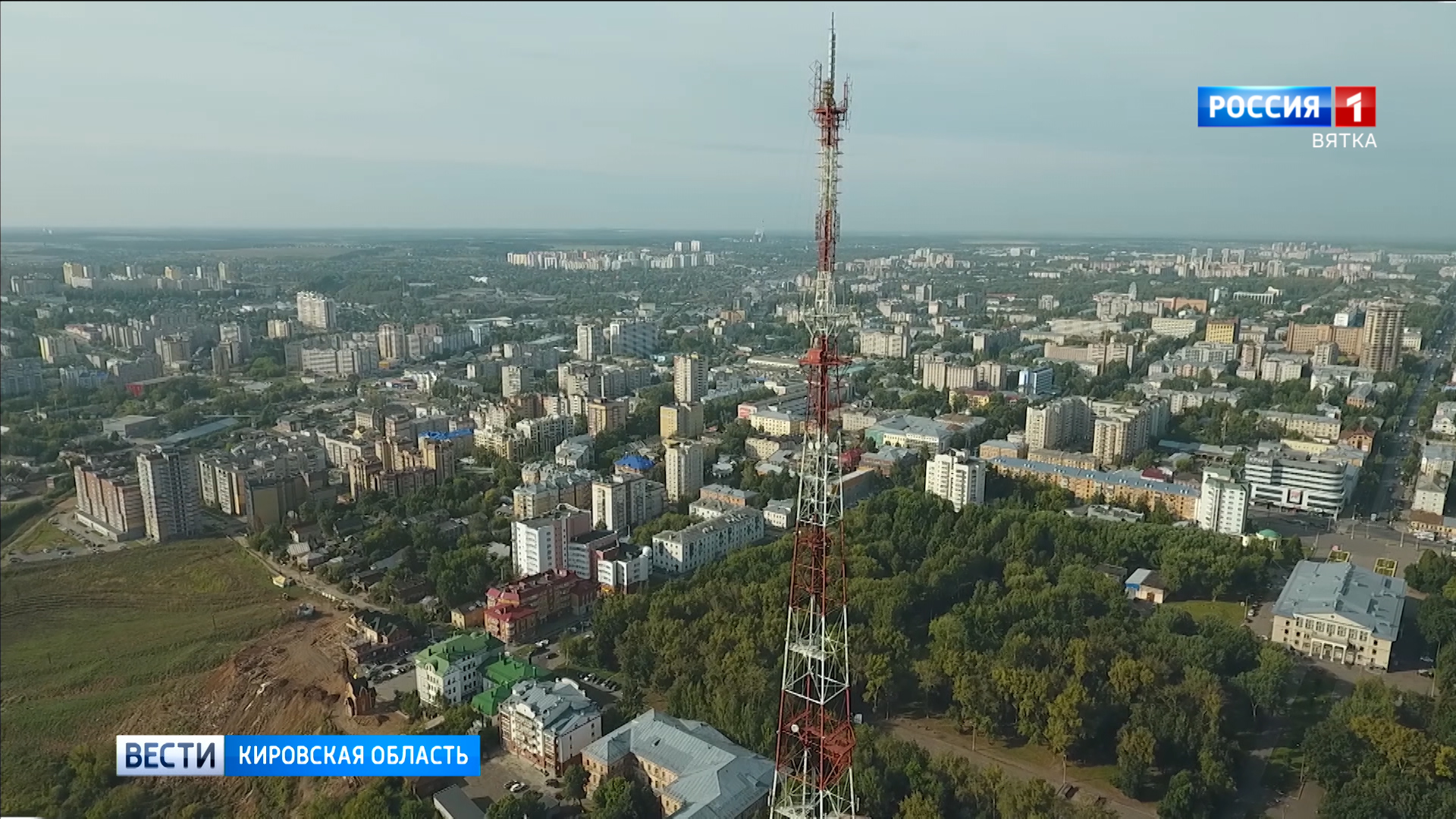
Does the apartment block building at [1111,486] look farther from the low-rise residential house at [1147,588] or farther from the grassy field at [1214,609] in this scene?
the low-rise residential house at [1147,588]

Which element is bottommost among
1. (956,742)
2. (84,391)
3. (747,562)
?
(956,742)

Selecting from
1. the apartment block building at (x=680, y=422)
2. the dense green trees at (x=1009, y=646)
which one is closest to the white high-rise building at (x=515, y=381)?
the apartment block building at (x=680, y=422)

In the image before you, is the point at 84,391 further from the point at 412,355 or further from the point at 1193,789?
the point at 1193,789

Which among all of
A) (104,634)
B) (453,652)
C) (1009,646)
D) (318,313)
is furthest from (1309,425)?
(318,313)

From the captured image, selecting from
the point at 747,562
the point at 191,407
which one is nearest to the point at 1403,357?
the point at 747,562

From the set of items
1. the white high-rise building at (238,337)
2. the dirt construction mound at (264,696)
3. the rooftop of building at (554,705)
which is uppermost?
the white high-rise building at (238,337)

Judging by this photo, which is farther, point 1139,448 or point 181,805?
point 1139,448

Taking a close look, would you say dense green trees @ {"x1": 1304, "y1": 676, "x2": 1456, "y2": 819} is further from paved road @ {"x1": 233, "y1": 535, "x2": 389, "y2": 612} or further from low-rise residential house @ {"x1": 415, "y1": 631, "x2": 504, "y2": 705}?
paved road @ {"x1": 233, "y1": 535, "x2": 389, "y2": 612}
